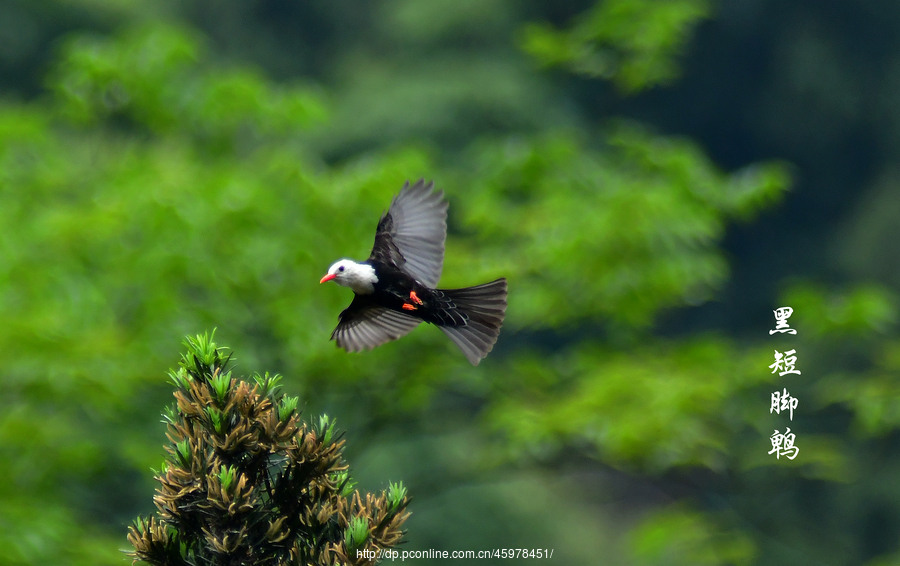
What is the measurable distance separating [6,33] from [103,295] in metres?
6.46

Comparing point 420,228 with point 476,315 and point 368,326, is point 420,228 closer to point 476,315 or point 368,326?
point 368,326

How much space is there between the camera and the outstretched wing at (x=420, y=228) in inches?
147

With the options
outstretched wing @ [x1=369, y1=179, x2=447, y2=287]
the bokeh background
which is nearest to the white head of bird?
outstretched wing @ [x1=369, y1=179, x2=447, y2=287]

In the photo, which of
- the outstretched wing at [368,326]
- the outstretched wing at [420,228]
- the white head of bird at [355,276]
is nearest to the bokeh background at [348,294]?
the outstretched wing at [368,326]

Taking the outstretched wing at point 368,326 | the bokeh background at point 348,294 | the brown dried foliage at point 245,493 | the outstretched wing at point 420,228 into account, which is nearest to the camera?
the brown dried foliage at point 245,493

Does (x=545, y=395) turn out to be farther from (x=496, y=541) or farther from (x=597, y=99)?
(x=597, y=99)

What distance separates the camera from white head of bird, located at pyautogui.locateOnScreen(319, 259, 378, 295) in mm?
3000

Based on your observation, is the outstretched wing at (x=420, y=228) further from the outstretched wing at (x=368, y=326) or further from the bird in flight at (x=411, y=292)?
the outstretched wing at (x=368, y=326)

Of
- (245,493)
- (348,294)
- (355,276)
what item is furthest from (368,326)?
(348,294)

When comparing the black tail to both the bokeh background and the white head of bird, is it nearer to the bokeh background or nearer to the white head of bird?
the white head of bird

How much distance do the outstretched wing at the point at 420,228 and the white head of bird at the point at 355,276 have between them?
0.64 m

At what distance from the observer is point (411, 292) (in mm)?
2980

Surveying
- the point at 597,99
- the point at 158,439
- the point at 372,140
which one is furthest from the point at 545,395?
the point at 597,99

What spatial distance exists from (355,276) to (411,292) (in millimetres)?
191
